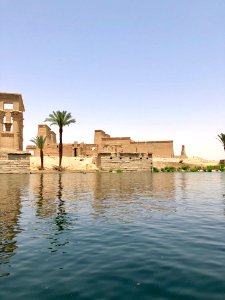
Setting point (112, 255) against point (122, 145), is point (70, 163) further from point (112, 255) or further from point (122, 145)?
point (112, 255)

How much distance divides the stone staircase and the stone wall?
13770 mm

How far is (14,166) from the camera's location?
48219 millimetres

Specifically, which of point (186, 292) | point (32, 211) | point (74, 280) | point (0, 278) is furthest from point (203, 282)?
point (32, 211)

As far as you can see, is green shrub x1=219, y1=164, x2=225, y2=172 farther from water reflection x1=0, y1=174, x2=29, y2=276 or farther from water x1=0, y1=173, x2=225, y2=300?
water reflection x1=0, y1=174, x2=29, y2=276

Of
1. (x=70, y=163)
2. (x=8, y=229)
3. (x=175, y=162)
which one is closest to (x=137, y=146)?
(x=175, y=162)

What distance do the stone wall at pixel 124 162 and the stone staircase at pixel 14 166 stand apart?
13.8m

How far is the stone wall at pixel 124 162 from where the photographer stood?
55.1m

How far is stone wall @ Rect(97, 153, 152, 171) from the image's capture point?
181 ft

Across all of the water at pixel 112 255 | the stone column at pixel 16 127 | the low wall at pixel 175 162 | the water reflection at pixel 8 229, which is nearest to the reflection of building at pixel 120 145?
the low wall at pixel 175 162

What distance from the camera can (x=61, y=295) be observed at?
16.0 ft

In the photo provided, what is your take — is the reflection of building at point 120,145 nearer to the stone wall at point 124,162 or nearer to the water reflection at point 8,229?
the stone wall at point 124,162

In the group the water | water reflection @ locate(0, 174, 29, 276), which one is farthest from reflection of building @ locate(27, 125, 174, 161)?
the water

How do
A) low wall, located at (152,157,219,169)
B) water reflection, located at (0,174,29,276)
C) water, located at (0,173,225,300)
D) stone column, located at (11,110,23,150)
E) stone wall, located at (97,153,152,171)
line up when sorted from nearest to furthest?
1. water, located at (0,173,225,300)
2. water reflection, located at (0,174,29,276)
3. stone wall, located at (97,153,152,171)
4. stone column, located at (11,110,23,150)
5. low wall, located at (152,157,219,169)

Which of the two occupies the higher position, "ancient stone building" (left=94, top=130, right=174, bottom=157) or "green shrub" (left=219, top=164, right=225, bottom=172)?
"ancient stone building" (left=94, top=130, right=174, bottom=157)
